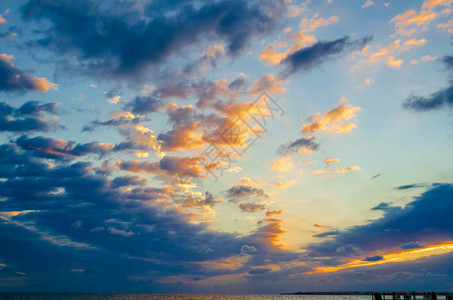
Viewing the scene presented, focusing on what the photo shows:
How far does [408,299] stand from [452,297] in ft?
43.9

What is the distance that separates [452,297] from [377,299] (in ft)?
57.2

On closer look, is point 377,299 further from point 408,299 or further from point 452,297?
point 452,297

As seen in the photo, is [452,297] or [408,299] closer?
[452,297]

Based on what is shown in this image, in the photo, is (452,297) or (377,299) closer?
(452,297)

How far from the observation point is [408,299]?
90.4m

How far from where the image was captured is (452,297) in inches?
3103

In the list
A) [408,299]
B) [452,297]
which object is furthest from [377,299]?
[452,297]

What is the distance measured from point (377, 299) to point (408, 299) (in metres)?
8.31
